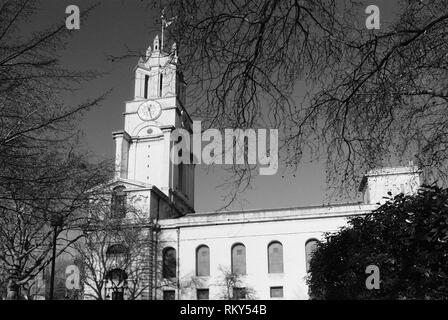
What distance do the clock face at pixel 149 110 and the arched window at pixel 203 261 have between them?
1570 centimetres

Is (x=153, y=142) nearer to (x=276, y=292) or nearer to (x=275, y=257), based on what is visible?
(x=275, y=257)

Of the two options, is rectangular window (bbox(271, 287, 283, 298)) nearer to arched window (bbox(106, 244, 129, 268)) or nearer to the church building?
the church building

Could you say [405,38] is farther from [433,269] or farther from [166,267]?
[166,267]

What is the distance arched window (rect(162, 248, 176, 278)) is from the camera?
39.9 metres

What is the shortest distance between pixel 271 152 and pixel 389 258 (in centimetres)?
602

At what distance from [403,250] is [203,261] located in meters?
31.3

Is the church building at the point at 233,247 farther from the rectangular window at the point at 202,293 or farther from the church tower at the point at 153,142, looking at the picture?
the church tower at the point at 153,142

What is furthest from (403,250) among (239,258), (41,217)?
(239,258)

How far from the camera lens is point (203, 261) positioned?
3994 centimetres

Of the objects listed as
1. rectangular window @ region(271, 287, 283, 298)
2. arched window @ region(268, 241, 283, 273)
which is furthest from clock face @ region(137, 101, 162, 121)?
rectangular window @ region(271, 287, 283, 298)

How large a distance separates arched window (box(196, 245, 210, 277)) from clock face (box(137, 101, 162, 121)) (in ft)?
51.5

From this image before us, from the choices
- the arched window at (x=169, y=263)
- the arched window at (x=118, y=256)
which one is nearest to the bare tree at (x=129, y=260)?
the arched window at (x=118, y=256)
